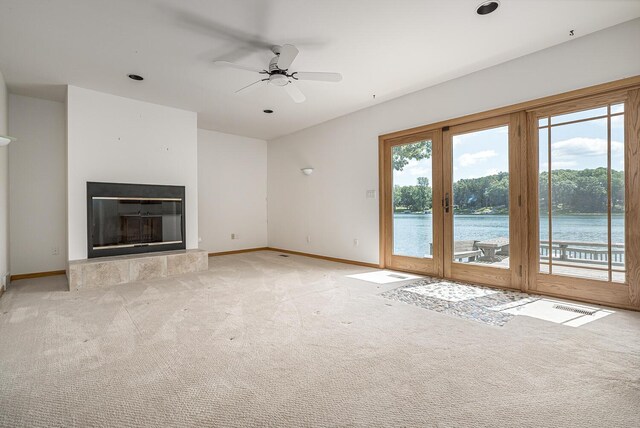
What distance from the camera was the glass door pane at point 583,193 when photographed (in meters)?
3.00

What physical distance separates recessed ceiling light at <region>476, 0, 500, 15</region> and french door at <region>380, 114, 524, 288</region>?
4.65ft

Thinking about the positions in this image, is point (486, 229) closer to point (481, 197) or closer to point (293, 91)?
point (481, 197)

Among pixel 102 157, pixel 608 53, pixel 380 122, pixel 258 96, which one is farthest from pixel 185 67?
pixel 608 53

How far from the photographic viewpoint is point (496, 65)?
3719mm

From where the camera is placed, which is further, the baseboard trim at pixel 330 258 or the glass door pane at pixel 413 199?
the baseboard trim at pixel 330 258

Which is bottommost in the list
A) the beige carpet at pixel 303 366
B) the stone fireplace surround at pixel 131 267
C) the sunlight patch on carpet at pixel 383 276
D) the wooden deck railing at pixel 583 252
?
the beige carpet at pixel 303 366

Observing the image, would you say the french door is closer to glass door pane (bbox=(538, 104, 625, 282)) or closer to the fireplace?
glass door pane (bbox=(538, 104, 625, 282))

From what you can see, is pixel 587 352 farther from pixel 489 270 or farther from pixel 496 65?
pixel 496 65

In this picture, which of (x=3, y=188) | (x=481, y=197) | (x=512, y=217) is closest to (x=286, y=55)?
(x=481, y=197)

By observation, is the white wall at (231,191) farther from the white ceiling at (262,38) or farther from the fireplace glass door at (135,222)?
the white ceiling at (262,38)

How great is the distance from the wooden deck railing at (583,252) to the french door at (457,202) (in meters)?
0.31

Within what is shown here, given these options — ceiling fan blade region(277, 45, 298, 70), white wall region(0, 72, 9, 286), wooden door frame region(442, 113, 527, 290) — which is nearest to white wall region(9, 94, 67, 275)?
white wall region(0, 72, 9, 286)

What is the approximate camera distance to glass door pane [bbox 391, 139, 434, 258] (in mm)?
4512

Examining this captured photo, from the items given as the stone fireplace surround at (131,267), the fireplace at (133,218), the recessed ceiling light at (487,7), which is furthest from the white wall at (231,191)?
the recessed ceiling light at (487,7)
